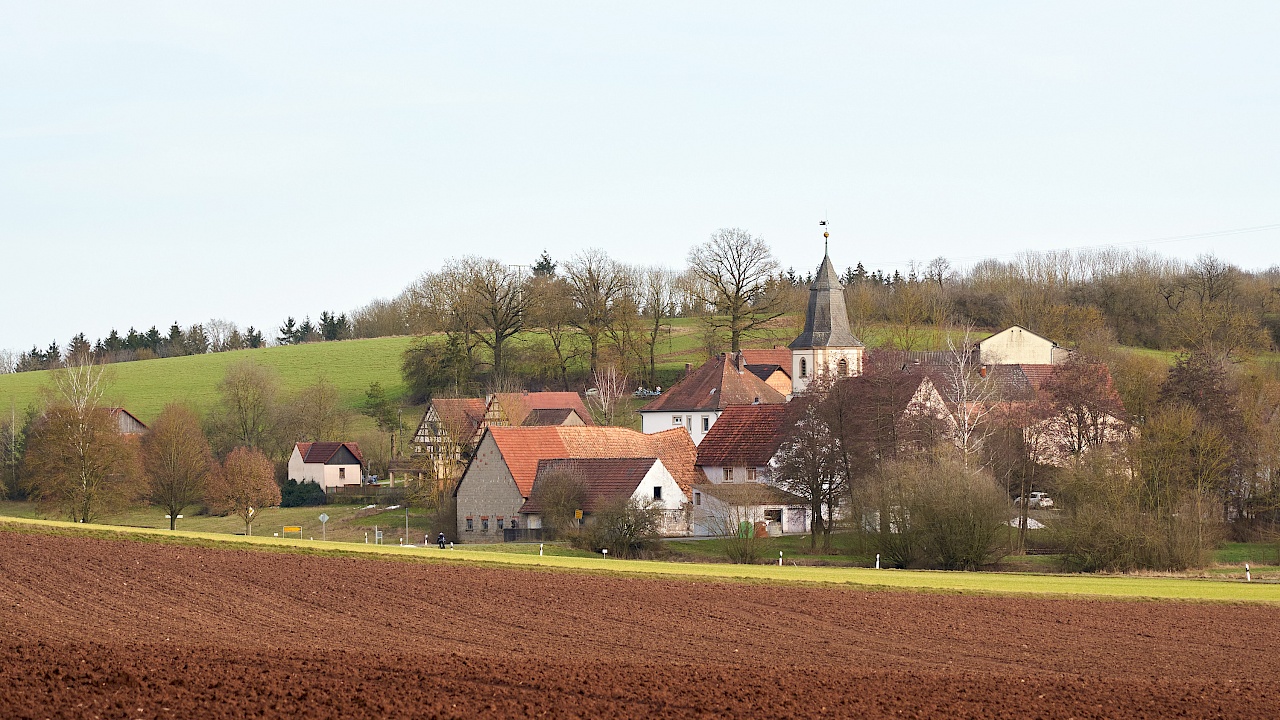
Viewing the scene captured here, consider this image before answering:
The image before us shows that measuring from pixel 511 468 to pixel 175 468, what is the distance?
68.6ft

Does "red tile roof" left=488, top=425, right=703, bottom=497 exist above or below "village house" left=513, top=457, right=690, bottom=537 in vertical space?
above

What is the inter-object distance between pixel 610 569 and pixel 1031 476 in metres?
25.0

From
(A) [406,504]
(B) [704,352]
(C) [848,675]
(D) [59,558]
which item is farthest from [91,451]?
(B) [704,352]

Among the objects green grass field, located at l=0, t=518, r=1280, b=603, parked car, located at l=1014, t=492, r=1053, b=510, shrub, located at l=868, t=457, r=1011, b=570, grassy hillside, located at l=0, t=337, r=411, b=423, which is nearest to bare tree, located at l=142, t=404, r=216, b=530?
grassy hillside, located at l=0, t=337, r=411, b=423

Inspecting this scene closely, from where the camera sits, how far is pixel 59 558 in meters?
29.0

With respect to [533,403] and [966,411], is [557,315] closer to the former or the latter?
[533,403]

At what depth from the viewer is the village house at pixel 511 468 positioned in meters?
59.2

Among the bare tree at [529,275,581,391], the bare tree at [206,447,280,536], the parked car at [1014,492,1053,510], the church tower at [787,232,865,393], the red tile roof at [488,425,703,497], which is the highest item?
the bare tree at [529,275,581,391]

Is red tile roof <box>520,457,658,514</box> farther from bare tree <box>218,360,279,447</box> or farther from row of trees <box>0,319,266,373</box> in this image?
row of trees <box>0,319,266,373</box>

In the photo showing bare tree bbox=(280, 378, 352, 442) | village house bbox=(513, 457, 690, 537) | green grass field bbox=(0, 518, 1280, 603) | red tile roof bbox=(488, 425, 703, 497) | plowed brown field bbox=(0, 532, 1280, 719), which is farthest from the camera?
bare tree bbox=(280, 378, 352, 442)

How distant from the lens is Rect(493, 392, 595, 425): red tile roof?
266 ft

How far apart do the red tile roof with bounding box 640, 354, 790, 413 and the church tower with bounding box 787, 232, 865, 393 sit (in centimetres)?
518

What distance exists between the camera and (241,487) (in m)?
70.2

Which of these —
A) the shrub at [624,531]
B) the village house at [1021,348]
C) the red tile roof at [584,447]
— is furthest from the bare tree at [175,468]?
the village house at [1021,348]
